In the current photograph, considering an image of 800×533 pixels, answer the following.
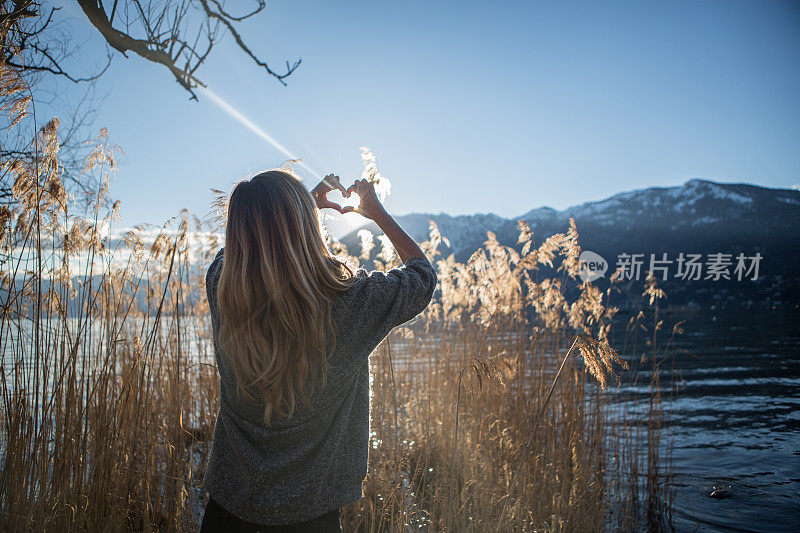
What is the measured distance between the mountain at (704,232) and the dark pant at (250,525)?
53.2 meters

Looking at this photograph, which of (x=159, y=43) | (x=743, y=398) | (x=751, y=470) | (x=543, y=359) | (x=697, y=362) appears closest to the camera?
(x=159, y=43)

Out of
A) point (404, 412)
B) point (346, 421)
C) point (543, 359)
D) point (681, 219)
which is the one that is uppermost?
point (681, 219)

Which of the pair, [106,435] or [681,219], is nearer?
[106,435]

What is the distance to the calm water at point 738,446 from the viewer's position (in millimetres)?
4227

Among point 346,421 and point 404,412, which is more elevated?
point 346,421

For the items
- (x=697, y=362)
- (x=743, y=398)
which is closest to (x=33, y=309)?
(x=743, y=398)

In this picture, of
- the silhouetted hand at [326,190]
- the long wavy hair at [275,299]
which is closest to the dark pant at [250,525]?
the long wavy hair at [275,299]

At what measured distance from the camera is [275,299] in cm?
111

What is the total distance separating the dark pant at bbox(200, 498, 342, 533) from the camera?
46.5 inches

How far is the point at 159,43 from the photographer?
3.46 m

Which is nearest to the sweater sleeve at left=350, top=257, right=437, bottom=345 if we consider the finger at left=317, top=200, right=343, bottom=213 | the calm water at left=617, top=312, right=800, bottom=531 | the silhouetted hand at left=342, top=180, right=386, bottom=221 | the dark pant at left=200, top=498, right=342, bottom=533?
the silhouetted hand at left=342, top=180, right=386, bottom=221

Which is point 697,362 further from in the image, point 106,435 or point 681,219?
point 681,219

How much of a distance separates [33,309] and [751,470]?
7.15 metres

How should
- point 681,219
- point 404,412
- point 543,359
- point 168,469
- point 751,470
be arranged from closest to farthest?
point 168,469, point 543,359, point 404,412, point 751,470, point 681,219
